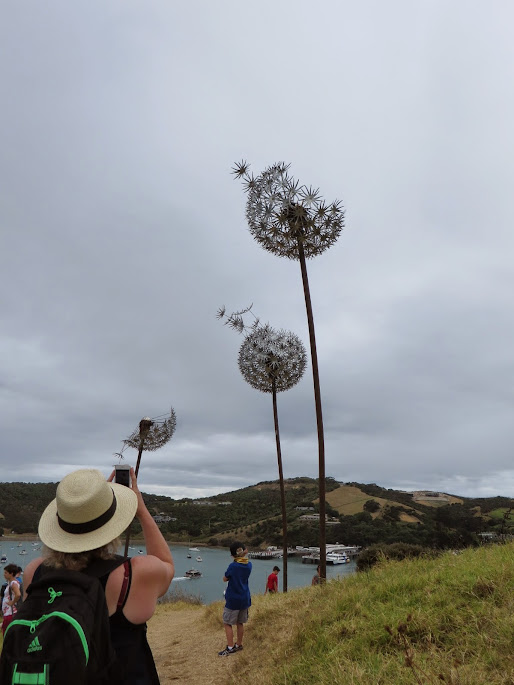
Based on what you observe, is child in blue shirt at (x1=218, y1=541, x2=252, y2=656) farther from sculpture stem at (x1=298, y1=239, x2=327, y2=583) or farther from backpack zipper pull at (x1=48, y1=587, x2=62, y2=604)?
backpack zipper pull at (x1=48, y1=587, x2=62, y2=604)

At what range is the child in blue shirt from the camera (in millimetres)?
7891

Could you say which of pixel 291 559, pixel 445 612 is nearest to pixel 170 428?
pixel 445 612

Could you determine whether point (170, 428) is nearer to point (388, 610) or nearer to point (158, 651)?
point (158, 651)

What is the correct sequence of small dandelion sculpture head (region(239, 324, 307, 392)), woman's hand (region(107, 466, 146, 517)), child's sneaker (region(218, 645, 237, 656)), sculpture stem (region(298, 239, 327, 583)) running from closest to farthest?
woman's hand (region(107, 466, 146, 517)) < child's sneaker (region(218, 645, 237, 656)) < sculpture stem (region(298, 239, 327, 583)) < small dandelion sculpture head (region(239, 324, 307, 392))

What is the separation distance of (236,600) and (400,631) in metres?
3.93

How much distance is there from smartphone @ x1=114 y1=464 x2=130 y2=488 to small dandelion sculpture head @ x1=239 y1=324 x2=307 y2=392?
50.4ft

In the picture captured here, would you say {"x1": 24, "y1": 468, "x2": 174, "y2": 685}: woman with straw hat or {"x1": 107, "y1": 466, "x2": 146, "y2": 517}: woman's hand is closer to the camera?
{"x1": 24, "y1": 468, "x2": 174, "y2": 685}: woman with straw hat

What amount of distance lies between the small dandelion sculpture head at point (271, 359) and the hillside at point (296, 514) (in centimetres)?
1302

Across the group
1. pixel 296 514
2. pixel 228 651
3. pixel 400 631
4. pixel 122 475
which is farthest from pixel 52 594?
pixel 296 514

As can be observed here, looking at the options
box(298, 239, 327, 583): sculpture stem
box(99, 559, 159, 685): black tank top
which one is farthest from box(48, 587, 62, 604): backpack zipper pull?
box(298, 239, 327, 583): sculpture stem

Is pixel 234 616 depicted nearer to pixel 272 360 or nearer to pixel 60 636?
pixel 60 636

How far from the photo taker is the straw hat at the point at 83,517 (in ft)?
8.08

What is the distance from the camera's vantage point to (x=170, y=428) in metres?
23.0

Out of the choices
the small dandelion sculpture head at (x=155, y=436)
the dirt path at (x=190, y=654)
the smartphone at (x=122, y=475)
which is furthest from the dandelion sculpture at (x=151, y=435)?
the smartphone at (x=122, y=475)
